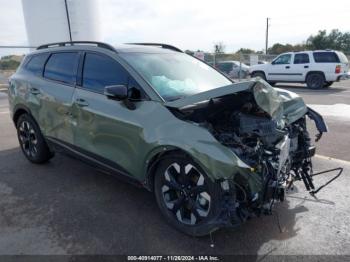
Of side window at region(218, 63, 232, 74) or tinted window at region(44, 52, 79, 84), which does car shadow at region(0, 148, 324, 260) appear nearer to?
tinted window at region(44, 52, 79, 84)

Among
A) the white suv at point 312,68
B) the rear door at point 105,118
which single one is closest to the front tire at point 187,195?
the rear door at point 105,118

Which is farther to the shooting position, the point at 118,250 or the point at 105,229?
the point at 105,229

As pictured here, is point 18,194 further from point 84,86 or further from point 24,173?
point 84,86

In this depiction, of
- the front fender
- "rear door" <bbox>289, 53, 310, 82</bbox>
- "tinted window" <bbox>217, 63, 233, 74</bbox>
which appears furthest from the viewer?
"tinted window" <bbox>217, 63, 233, 74</bbox>

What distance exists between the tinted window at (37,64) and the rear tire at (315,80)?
1410 centimetres

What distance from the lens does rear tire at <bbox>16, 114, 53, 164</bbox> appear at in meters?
4.87

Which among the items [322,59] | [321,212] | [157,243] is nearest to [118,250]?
[157,243]

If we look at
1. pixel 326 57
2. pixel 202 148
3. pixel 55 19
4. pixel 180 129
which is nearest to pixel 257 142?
pixel 202 148

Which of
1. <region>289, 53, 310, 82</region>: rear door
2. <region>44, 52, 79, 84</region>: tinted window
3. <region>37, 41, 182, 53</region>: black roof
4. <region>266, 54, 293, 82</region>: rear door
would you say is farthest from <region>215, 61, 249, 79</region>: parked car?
<region>44, 52, 79, 84</region>: tinted window

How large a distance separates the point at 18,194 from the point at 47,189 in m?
0.34

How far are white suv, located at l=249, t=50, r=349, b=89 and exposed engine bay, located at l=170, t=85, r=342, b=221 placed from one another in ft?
43.8

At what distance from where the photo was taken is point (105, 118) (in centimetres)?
351

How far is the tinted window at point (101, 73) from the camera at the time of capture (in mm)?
3553

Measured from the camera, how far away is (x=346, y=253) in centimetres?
273
